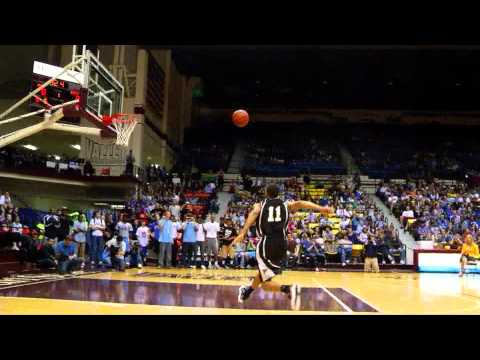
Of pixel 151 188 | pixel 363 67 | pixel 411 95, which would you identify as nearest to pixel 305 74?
pixel 363 67

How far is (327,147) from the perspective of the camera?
3008 cm

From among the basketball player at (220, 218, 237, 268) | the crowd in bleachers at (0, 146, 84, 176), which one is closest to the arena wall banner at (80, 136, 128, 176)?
the crowd in bleachers at (0, 146, 84, 176)

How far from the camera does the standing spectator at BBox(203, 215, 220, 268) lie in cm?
1354

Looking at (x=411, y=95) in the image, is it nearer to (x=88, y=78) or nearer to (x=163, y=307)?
(x=88, y=78)

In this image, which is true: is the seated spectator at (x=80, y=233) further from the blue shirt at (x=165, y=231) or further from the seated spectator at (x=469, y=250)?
the seated spectator at (x=469, y=250)

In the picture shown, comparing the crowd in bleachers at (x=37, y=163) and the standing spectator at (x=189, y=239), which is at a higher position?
the crowd in bleachers at (x=37, y=163)

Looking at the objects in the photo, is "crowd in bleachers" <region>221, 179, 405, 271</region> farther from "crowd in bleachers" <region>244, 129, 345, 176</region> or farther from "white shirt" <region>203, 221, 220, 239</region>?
"crowd in bleachers" <region>244, 129, 345, 176</region>

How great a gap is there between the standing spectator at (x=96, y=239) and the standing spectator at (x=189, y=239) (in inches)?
86.2

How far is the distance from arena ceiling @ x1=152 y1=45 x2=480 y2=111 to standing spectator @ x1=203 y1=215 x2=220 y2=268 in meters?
9.72

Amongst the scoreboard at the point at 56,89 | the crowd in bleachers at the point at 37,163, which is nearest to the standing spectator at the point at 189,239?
the scoreboard at the point at 56,89

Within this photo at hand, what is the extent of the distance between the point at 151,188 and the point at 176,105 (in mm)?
8012

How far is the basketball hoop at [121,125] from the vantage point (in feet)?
40.0

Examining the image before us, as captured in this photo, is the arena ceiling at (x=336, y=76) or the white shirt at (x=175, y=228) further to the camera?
the arena ceiling at (x=336, y=76)

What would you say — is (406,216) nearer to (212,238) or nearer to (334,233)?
(334,233)
